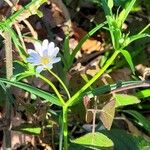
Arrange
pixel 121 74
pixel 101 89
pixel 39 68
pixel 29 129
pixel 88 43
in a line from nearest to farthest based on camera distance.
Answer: pixel 39 68, pixel 101 89, pixel 29 129, pixel 121 74, pixel 88 43

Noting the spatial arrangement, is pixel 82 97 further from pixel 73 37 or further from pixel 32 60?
pixel 73 37

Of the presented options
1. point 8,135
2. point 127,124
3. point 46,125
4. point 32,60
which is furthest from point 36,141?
point 32,60

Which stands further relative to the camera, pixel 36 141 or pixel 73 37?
pixel 73 37

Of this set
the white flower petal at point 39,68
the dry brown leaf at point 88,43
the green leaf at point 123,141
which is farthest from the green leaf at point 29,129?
the dry brown leaf at point 88,43

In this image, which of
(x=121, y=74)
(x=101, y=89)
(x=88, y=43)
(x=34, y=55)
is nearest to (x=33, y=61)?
(x=34, y=55)

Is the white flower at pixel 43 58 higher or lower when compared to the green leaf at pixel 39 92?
higher

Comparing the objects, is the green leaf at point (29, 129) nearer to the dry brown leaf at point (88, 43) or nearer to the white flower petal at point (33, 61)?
the white flower petal at point (33, 61)

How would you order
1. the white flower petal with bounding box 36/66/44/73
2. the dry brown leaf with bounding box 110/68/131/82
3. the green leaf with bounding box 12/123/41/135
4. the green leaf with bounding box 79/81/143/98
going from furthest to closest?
the dry brown leaf with bounding box 110/68/131/82 < the green leaf with bounding box 12/123/41/135 < the green leaf with bounding box 79/81/143/98 < the white flower petal with bounding box 36/66/44/73

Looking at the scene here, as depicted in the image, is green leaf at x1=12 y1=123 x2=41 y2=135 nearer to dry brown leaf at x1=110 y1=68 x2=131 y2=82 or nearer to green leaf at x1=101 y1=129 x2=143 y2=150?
green leaf at x1=101 y1=129 x2=143 y2=150

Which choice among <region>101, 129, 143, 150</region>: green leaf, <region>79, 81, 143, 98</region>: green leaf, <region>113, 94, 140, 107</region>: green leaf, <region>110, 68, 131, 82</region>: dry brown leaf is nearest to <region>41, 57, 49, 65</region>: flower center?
<region>79, 81, 143, 98</region>: green leaf

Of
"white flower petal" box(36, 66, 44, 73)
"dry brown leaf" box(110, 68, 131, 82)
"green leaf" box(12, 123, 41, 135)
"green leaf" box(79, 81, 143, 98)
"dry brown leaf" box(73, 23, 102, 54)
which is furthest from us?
"dry brown leaf" box(73, 23, 102, 54)

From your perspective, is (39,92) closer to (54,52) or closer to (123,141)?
(54,52)
